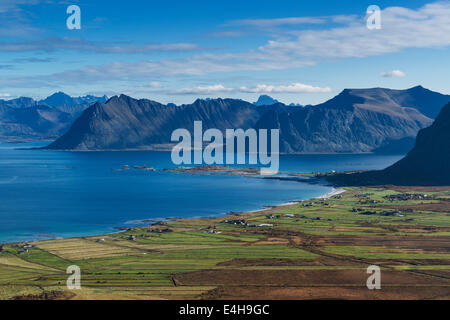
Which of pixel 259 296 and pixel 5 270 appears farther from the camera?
pixel 5 270

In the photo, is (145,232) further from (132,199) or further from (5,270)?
(132,199)

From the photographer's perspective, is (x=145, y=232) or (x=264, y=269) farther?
(x=145, y=232)

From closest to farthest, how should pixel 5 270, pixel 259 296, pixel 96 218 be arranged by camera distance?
1. pixel 259 296
2. pixel 5 270
3. pixel 96 218

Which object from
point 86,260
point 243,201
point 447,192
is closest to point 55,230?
point 86,260

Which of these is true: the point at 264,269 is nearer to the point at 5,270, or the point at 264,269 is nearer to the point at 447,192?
the point at 5,270
